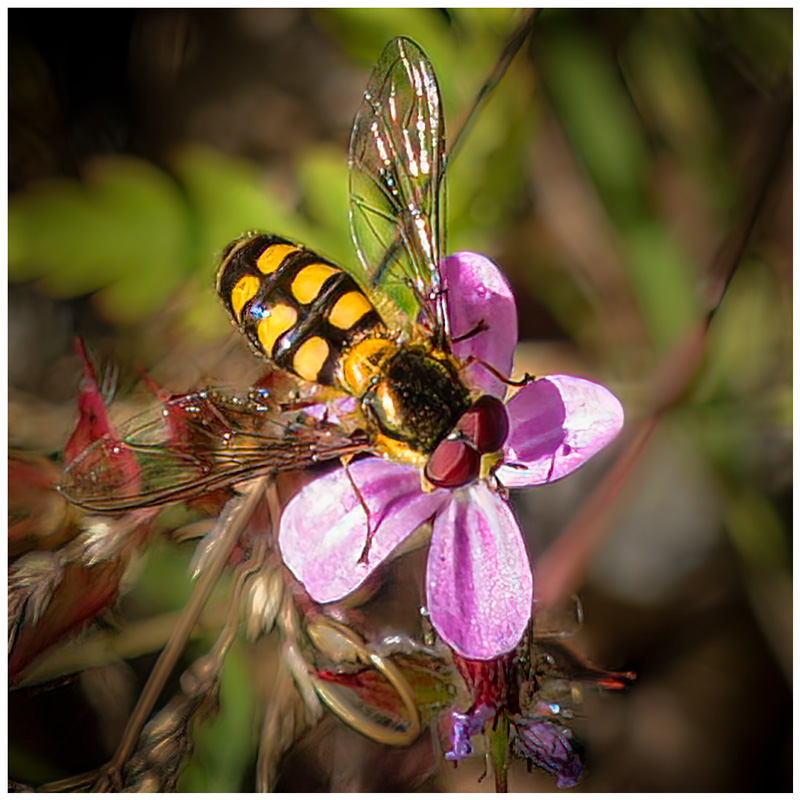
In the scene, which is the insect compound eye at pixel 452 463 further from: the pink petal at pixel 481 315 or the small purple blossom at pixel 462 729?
the small purple blossom at pixel 462 729

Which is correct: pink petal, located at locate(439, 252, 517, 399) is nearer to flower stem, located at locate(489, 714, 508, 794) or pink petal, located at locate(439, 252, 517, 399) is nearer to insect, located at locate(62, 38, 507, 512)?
insect, located at locate(62, 38, 507, 512)

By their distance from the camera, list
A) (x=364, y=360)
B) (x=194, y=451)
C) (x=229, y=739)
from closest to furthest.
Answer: (x=194, y=451) → (x=364, y=360) → (x=229, y=739)

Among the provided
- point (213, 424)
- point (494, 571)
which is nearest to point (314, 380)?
point (213, 424)

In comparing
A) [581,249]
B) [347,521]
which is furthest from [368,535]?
[581,249]

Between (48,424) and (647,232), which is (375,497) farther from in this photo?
(647,232)

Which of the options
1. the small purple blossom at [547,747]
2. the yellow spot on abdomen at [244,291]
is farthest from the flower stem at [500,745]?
the yellow spot on abdomen at [244,291]

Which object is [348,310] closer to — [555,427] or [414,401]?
[414,401]

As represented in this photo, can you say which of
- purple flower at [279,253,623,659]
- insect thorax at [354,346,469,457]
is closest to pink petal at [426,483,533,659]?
purple flower at [279,253,623,659]
